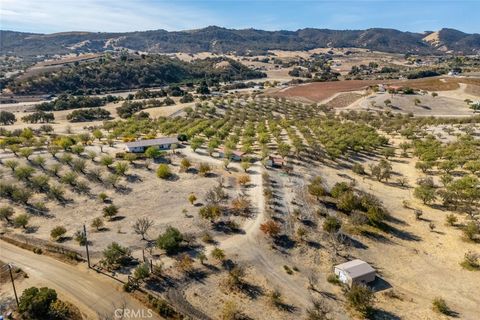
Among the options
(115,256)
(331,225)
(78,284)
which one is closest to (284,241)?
(331,225)

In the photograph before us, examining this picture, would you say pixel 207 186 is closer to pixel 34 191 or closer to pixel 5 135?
pixel 34 191

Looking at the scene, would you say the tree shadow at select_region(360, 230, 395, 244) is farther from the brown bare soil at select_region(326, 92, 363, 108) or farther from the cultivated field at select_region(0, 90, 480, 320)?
the brown bare soil at select_region(326, 92, 363, 108)

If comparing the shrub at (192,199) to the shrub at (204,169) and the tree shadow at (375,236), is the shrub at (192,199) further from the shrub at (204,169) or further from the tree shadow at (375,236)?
the tree shadow at (375,236)

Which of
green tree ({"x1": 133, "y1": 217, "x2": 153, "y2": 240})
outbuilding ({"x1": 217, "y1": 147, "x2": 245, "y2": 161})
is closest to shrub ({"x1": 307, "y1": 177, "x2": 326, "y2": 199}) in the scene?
outbuilding ({"x1": 217, "y1": 147, "x2": 245, "y2": 161})

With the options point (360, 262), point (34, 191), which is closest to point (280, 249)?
point (360, 262)

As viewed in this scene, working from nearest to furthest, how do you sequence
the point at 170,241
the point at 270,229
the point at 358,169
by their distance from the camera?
the point at 170,241, the point at 270,229, the point at 358,169

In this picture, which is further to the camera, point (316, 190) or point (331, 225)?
point (316, 190)

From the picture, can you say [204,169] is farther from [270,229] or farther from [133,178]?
[270,229]
